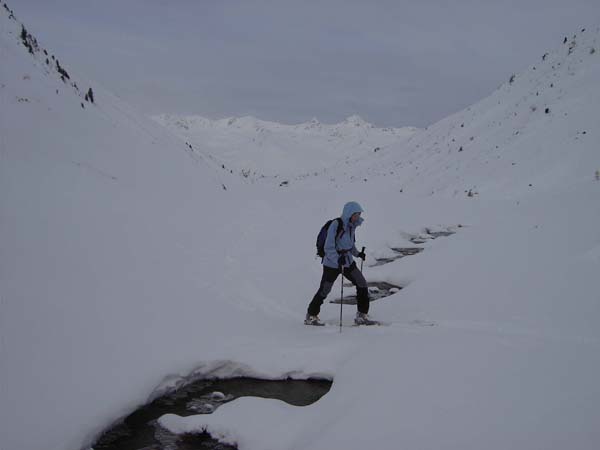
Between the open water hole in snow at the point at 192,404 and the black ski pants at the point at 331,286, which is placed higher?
the black ski pants at the point at 331,286

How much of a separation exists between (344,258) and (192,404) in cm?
307

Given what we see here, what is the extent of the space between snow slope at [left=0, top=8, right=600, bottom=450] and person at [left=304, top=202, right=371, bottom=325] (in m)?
0.52

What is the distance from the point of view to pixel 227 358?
5312 mm

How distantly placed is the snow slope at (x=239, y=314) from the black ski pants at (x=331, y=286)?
455 millimetres

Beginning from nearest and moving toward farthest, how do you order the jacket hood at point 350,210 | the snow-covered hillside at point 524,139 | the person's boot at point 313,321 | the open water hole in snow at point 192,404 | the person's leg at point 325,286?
the open water hole in snow at point 192,404 → the jacket hood at point 350,210 → the person's leg at point 325,286 → the person's boot at point 313,321 → the snow-covered hillside at point 524,139

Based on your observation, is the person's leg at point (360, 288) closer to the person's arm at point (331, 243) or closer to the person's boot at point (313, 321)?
the person's arm at point (331, 243)

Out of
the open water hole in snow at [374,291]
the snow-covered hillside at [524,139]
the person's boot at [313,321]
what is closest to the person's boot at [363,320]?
the person's boot at [313,321]

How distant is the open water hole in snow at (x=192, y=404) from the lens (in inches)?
157

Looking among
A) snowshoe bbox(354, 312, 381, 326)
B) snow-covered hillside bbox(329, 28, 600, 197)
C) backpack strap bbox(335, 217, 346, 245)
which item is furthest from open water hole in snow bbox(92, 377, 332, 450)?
snow-covered hillside bbox(329, 28, 600, 197)

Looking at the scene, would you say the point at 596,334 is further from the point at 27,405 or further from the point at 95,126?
the point at 95,126

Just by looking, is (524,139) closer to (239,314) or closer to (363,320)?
(363,320)

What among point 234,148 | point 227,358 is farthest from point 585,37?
point 234,148

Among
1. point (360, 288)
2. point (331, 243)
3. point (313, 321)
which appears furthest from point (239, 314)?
point (360, 288)

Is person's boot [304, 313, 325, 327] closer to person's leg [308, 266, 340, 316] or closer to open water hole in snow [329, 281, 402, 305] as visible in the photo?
person's leg [308, 266, 340, 316]
